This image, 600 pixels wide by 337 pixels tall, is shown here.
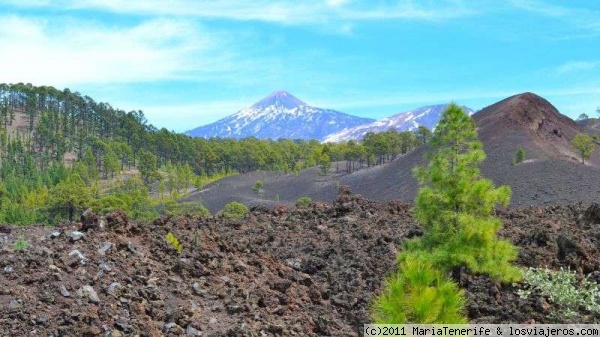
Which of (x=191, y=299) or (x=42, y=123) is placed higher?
(x=42, y=123)

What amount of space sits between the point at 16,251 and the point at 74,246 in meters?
1.11

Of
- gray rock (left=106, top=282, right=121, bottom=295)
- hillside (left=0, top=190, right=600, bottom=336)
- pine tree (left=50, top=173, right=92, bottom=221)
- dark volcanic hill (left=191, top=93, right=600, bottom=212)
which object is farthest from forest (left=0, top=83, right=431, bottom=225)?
gray rock (left=106, top=282, right=121, bottom=295)

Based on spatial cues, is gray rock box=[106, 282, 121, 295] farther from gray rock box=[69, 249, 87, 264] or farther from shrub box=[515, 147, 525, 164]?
shrub box=[515, 147, 525, 164]

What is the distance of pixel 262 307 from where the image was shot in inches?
474

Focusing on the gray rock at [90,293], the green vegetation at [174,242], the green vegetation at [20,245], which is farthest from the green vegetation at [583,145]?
the gray rock at [90,293]

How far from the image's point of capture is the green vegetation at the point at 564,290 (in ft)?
38.2

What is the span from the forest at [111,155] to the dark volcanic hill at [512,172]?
950cm

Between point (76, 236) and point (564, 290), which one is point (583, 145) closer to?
point (564, 290)

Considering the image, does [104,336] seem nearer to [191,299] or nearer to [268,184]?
[191,299]

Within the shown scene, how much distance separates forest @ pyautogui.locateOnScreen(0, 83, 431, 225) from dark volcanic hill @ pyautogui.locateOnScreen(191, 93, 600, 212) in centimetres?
950

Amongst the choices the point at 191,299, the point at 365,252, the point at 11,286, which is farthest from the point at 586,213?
the point at 11,286

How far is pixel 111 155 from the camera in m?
128

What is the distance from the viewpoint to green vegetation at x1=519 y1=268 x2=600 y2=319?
38.2 ft

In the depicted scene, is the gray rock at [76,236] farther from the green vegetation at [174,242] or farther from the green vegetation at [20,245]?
the green vegetation at [174,242]
